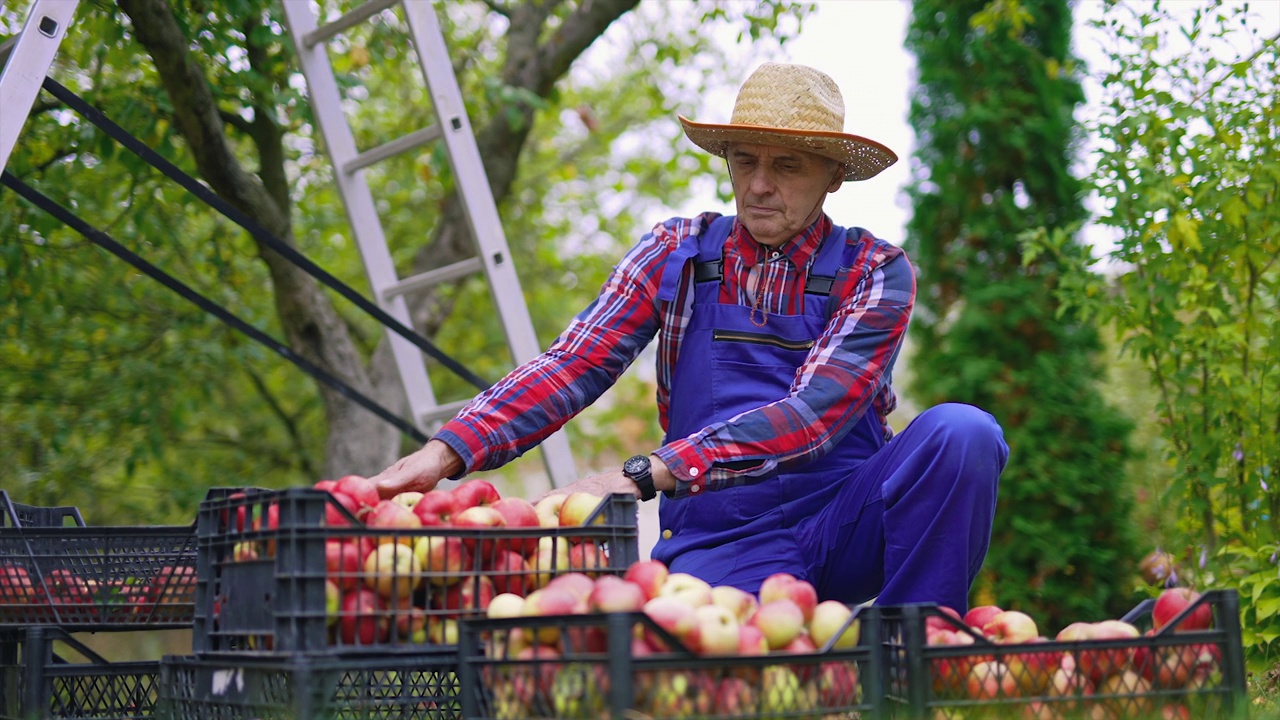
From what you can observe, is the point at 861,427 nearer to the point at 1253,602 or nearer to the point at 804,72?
the point at 804,72

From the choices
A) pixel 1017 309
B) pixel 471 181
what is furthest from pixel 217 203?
pixel 1017 309

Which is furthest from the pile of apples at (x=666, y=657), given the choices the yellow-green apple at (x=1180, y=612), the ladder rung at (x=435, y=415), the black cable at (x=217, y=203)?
the ladder rung at (x=435, y=415)

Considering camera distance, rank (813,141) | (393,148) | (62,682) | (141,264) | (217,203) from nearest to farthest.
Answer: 1. (62,682)
2. (813,141)
3. (217,203)
4. (141,264)
5. (393,148)

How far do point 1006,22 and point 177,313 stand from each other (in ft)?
15.1

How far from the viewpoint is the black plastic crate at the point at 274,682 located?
6.27 feet

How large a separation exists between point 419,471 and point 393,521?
375 millimetres

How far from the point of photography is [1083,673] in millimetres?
2006

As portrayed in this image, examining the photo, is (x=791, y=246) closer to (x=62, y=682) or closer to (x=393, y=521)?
(x=393, y=521)

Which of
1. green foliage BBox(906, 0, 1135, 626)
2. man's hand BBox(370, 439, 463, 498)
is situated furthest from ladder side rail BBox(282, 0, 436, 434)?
green foliage BBox(906, 0, 1135, 626)

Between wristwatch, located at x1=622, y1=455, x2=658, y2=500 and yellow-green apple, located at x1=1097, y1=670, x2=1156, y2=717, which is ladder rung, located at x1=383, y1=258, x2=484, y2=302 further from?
yellow-green apple, located at x1=1097, y1=670, x2=1156, y2=717

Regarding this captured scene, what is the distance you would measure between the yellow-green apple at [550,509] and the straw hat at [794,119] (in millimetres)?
1009

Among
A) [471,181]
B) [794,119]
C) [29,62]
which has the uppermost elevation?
[471,181]

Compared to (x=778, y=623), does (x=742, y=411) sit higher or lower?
higher

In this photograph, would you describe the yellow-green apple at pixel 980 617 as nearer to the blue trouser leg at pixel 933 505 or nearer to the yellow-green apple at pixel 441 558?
the blue trouser leg at pixel 933 505
